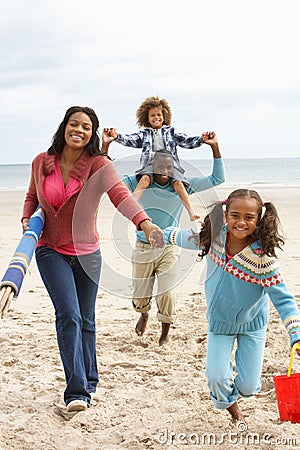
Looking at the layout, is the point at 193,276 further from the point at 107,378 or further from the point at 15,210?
the point at 15,210

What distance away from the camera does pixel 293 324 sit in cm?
330

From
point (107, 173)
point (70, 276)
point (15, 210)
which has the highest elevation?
point (107, 173)

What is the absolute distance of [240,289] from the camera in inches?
141

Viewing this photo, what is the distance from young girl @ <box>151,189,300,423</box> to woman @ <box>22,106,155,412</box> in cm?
53

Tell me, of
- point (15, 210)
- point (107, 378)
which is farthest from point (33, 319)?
point (15, 210)

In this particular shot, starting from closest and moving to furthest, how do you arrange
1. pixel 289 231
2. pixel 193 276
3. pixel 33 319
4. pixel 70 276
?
1. pixel 70 276
2. pixel 33 319
3. pixel 193 276
4. pixel 289 231

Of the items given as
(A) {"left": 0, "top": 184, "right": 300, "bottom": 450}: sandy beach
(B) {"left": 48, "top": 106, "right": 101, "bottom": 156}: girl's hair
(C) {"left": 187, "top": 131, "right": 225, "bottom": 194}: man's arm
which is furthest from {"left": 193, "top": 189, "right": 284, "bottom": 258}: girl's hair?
(C) {"left": 187, "top": 131, "right": 225, "bottom": 194}: man's arm

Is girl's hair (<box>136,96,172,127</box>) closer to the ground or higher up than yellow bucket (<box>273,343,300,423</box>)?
higher up

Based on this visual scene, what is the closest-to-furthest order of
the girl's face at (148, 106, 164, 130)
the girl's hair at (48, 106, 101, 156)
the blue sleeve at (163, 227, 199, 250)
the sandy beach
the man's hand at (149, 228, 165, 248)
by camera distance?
1. the sandy beach
2. the man's hand at (149, 228, 165, 248)
3. the blue sleeve at (163, 227, 199, 250)
4. the girl's hair at (48, 106, 101, 156)
5. the girl's face at (148, 106, 164, 130)

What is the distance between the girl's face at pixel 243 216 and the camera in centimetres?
356

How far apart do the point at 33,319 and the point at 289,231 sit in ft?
23.6

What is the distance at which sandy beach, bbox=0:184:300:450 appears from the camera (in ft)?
11.6

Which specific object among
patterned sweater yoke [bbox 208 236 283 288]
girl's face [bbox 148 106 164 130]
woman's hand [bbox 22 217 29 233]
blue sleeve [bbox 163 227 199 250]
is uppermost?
girl's face [bbox 148 106 164 130]

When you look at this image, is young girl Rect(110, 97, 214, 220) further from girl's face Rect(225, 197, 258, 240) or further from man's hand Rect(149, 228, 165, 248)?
girl's face Rect(225, 197, 258, 240)
